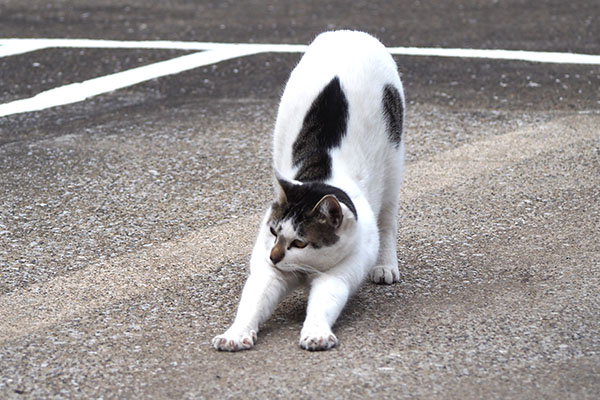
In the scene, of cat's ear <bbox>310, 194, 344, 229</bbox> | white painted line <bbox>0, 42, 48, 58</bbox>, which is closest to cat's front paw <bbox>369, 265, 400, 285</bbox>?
cat's ear <bbox>310, 194, 344, 229</bbox>

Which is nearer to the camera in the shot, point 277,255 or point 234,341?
point 234,341

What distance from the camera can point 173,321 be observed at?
4527mm

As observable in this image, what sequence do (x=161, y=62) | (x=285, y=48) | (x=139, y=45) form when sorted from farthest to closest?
(x=139, y=45), (x=285, y=48), (x=161, y=62)

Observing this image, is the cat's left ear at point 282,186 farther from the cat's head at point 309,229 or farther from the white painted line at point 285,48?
the white painted line at point 285,48

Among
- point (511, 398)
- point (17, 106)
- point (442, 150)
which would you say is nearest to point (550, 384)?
point (511, 398)

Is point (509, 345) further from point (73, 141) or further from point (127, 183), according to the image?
point (73, 141)

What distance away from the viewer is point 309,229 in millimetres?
4312

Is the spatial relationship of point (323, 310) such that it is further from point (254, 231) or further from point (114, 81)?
point (114, 81)

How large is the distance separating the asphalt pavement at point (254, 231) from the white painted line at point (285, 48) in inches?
8.2

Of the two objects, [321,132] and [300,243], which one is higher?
[321,132]

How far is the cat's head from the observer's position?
14.1ft

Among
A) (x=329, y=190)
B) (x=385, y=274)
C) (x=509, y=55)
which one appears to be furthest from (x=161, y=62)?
(x=329, y=190)

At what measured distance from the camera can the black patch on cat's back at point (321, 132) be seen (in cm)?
482

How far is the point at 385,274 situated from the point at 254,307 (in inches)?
38.1
